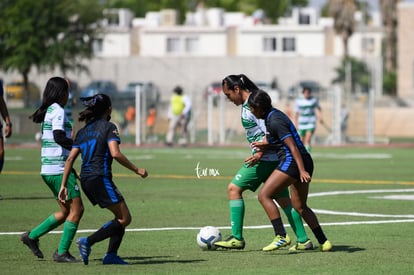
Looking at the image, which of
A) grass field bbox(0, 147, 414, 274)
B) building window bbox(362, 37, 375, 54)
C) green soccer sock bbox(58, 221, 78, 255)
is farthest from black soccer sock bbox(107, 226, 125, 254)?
building window bbox(362, 37, 375, 54)

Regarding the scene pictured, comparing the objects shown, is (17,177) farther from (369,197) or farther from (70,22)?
(70,22)

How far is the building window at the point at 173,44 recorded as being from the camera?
106375 mm

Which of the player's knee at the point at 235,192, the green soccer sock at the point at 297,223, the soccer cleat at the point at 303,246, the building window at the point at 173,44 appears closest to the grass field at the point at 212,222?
the soccer cleat at the point at 303,246

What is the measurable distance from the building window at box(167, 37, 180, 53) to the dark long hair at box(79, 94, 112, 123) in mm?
94528

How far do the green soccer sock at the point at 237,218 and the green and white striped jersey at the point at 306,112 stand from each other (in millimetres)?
17684

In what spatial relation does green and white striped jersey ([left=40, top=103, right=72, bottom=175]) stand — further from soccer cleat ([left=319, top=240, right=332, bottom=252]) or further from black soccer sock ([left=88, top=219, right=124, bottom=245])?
soccer cleat ([left=319, top=240, right=332, bottom=252])

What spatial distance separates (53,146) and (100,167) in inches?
45.2

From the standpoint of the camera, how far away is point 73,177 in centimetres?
1219

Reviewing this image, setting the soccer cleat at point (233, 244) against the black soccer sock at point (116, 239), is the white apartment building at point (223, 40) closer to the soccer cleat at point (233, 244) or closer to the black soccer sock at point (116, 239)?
the soccer cleat at point (233, 244)

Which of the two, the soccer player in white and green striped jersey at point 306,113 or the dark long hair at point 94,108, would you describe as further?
the soccer player in white and green striped jersey at point 306,113

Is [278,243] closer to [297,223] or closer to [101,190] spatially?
[297,223]

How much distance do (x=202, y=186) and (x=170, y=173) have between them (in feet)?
12.9

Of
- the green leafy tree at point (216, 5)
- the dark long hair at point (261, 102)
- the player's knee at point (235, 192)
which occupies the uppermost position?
the dark long hair at point (261, 102)

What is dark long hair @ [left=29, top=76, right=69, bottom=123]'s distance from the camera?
41.1 feet
